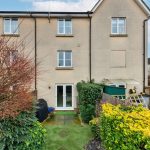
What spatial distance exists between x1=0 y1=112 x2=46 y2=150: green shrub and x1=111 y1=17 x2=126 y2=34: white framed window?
22.4 meters

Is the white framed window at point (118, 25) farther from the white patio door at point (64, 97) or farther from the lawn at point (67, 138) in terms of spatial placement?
the lawn at point (67, 138)

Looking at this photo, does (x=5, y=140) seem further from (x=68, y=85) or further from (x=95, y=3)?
(x=95, y=3)

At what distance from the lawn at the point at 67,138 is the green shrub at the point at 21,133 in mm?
3981

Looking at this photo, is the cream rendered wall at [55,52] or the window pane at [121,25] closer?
the cream rendered wall at [55,52]

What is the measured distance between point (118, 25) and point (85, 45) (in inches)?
149

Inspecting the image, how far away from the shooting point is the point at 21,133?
29.7 ft

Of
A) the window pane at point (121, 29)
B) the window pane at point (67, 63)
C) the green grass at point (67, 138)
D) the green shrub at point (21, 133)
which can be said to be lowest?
the green grass at point (67, 138)

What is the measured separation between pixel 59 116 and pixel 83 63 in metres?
6.31

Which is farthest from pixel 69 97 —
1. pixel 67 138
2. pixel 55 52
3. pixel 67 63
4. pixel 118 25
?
pixel 67 138

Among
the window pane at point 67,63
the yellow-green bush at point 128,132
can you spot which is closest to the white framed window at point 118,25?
the window pane at point 67,63

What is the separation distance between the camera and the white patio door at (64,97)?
30.3m

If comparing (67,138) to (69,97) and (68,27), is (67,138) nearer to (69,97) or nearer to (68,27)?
(69,97)

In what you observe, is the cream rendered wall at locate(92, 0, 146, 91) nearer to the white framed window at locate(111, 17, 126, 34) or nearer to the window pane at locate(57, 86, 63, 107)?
the white framed window at locate(111, 17, 126, 34)

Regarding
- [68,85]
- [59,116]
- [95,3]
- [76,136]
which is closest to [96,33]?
[95,3]
